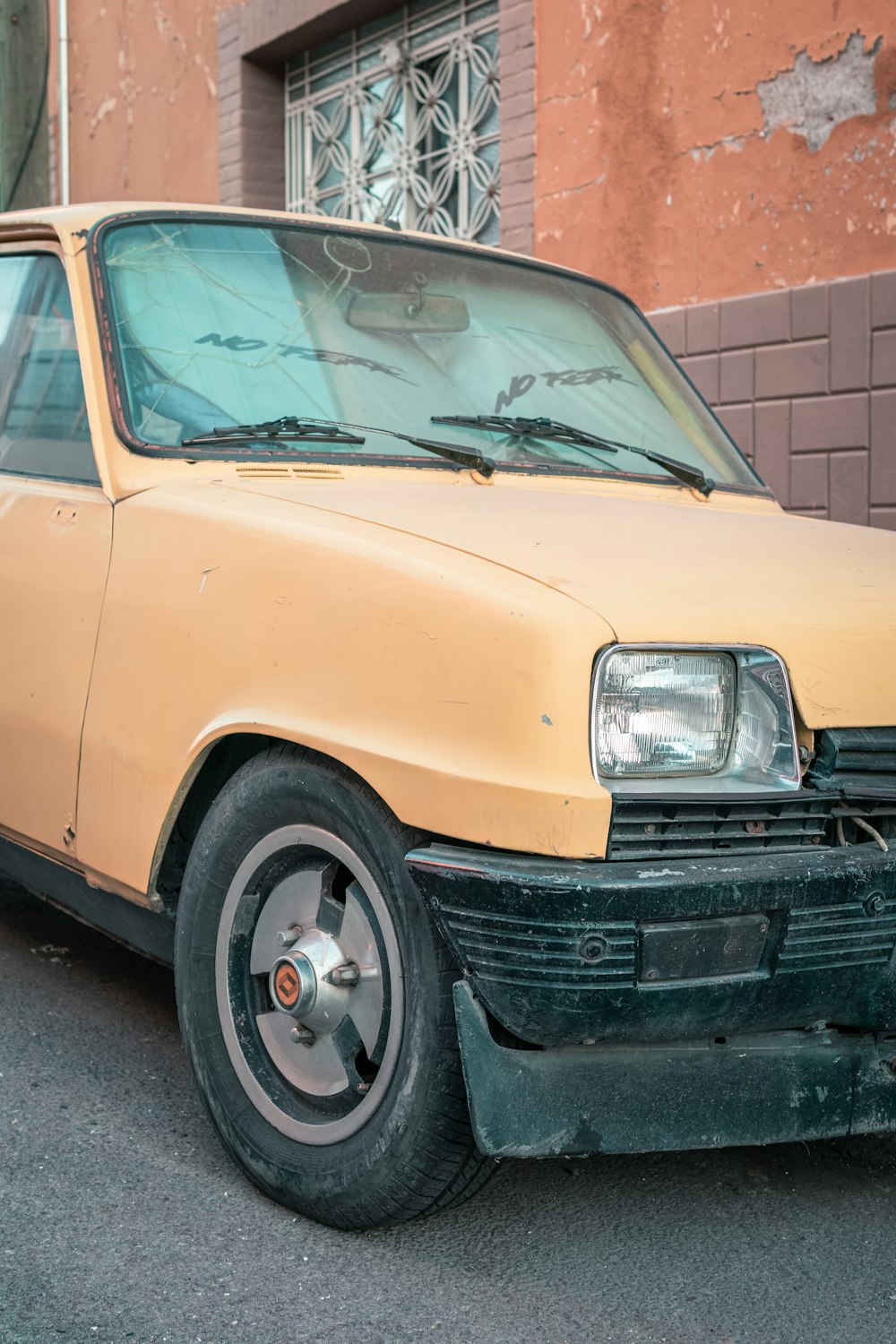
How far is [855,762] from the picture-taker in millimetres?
2340

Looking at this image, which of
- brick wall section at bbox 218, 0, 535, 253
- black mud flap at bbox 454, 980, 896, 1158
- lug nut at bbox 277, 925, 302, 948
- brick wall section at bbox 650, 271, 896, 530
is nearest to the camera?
black mud flap at bbox 454, 980, 896, 1158

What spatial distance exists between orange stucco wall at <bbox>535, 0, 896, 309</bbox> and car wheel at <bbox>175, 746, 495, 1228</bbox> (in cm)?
497

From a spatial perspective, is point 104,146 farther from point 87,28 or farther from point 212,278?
point 212,278

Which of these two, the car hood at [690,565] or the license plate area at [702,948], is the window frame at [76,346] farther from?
the license plate area at [702,948]

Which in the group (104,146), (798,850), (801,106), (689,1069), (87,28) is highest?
(87,28)

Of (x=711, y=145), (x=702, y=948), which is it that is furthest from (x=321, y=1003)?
(x=711, y=145)

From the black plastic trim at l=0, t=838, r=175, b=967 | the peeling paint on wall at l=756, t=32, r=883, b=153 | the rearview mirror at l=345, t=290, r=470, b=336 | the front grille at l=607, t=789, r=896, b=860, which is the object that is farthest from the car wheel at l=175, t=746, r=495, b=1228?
the peeling paint on wall at l=756, t=32, r=883, b=153

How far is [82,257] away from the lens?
3.32 metres

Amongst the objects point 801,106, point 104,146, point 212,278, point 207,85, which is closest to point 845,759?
point 212,278

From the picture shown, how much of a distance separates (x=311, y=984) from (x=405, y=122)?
325 inches

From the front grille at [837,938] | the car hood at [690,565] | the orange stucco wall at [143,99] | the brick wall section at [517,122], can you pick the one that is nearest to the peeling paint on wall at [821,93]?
the brick wall section at [517,122]

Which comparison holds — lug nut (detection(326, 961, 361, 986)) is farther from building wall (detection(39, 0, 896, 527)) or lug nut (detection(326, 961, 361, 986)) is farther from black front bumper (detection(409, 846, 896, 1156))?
building wall (detection(39, 0, 896, 527))

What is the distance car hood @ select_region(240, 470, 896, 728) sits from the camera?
7.58 feet

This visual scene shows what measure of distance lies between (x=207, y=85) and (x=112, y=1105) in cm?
994
